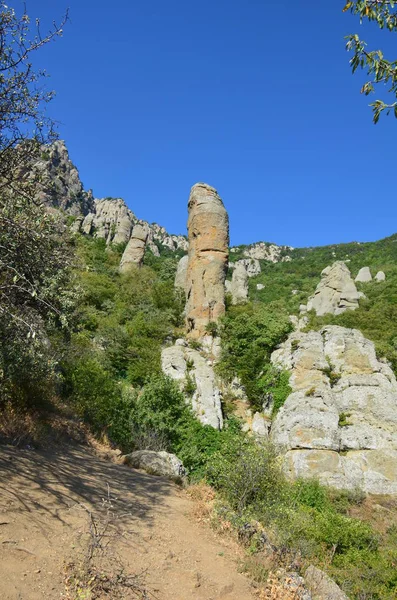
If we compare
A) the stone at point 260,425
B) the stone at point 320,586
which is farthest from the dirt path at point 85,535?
the stone at point 260,425

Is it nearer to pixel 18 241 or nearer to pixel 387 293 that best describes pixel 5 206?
pixel 18 241

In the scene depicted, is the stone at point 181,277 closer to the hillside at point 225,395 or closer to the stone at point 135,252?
the hillside at point 225,395

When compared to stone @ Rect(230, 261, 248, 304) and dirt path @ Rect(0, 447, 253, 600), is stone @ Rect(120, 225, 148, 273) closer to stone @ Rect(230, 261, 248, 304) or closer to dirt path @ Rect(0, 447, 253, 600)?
stone @ Rect(230, 261, 248, 304)

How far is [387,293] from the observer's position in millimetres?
39562

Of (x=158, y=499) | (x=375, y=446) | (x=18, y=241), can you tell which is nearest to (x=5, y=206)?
(x=18, y=241)

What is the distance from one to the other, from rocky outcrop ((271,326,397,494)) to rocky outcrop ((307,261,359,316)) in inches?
720

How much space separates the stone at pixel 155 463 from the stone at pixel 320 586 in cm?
370

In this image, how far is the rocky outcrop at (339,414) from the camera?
43.0ft

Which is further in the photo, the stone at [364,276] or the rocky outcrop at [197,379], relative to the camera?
the stone at [364,276]

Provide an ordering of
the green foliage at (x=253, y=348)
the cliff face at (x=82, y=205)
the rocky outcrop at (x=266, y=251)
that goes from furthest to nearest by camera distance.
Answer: the rocky outcrop at (x=266, y=251), the green foliage at (x=253, y=348), the cliff face at (x=82, y=205)

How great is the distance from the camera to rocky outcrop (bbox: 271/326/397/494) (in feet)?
43.0

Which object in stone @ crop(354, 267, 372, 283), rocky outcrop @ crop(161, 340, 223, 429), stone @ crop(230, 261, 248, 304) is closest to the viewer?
rocky outcrop @ crop(161, 340, 223, 429)

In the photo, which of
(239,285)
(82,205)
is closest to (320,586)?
(82,205)

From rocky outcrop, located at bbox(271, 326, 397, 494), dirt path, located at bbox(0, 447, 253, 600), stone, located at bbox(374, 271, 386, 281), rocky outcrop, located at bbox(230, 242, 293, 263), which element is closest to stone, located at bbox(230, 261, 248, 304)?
rocky outcrop, located at bbox(271, 326, 397, 494)
